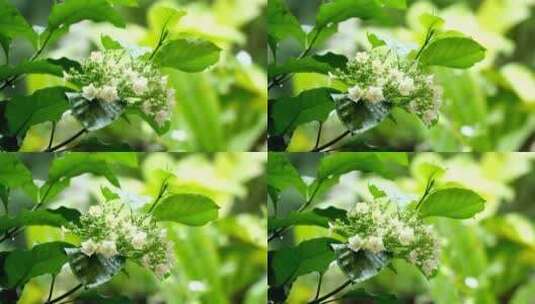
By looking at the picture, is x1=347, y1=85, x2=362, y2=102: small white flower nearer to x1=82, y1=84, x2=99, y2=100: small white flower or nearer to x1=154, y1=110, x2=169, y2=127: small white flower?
x1=154, y1=110, x2=169, y2=127: small white flower

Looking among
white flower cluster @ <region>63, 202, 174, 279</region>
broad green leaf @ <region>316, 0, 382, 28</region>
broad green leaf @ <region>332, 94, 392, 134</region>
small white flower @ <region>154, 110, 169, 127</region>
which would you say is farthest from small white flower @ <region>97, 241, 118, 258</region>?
broad green leaf @ <region>316, 0, 382, 28</region>

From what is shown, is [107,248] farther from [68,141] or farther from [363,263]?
[363,263]

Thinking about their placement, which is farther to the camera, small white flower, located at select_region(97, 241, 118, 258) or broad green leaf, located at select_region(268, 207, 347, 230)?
broad green leaf, located at select_region(268, 207, 347, 230)

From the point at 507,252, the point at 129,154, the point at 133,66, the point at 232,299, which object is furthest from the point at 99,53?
the point at 507,252

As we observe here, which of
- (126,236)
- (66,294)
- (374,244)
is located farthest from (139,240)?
(374,244)

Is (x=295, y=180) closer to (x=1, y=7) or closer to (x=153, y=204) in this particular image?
(x=153, y=204)

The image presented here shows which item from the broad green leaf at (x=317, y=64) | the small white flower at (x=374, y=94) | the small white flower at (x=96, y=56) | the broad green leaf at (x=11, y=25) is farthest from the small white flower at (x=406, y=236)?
the broad green leaf at (x=11, y=25)
